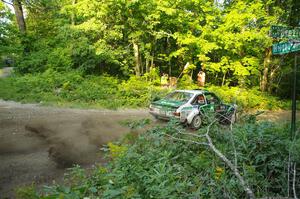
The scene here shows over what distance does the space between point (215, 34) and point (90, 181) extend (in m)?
14.3

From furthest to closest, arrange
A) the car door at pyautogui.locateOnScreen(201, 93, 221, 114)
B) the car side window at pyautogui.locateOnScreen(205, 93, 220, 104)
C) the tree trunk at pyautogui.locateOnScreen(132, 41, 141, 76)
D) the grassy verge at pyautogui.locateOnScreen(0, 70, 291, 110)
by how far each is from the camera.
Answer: the tree trunk at pyautogui.locateOnScreen(132, 41, 141, 76) → the grassy verge at pyautogui.locateOnScreen(0, 70, 291, 110) → the car side window at pyautogui.locateOnScreen(205, 93, 220, 104) → the car door at pyautogui.locateOnScreen(201, 93, 221, 114)

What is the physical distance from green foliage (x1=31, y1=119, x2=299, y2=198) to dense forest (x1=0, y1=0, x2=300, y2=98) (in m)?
12.1

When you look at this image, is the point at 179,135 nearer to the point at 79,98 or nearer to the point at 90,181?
the point at 90,181

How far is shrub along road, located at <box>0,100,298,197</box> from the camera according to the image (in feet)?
18.9

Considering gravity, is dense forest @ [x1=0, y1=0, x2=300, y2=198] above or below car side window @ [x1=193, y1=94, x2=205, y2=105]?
above

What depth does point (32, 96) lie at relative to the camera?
14.2 m

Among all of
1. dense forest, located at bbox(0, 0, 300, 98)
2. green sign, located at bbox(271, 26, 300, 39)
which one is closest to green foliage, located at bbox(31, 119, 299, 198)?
green sign, located at bbox(271, 26, 300, 39)

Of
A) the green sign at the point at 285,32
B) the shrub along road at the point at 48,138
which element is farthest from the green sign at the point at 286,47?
the shrub along road at the point at 48,138

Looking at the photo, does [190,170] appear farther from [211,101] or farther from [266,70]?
[266,70]

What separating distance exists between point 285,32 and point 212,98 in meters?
5.83

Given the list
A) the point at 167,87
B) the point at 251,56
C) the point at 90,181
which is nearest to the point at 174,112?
the point at 90,181

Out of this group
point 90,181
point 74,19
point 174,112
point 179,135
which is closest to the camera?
point 90,181

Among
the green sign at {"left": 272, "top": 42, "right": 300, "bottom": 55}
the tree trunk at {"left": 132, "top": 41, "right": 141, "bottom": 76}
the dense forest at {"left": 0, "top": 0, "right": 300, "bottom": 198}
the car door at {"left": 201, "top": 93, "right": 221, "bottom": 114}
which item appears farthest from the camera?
the tree trunk at {"left": 132, "top": 41, "right": 141, "bottom": 76}

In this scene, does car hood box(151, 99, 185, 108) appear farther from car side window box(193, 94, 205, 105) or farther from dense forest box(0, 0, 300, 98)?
dense forest box(0, 0, 300, 98)
